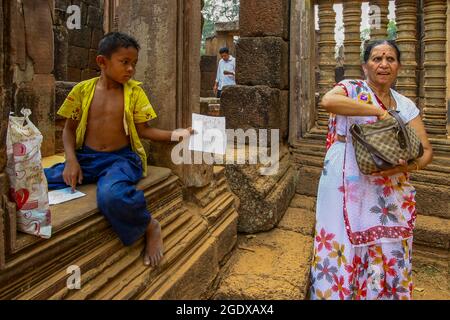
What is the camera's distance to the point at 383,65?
2.34m

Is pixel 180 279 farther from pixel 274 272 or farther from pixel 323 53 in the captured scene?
pixel 323 53

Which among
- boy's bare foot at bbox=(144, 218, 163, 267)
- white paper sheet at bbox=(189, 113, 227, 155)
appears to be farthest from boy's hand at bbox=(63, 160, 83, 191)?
white paper sheet at bbox=(189, 113, 227, 155)

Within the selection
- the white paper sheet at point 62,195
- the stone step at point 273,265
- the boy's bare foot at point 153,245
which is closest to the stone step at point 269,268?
the stone step at point 273,265

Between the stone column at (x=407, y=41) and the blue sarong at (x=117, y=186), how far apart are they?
305cm

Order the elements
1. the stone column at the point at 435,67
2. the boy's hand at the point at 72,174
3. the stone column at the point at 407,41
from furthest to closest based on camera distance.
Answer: the stone column at the point at 407,41, the stone column at the point at 435,67, the boy's hand at the point at 72,174

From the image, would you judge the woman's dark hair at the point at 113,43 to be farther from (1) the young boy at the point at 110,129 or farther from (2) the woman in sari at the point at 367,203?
(2) the woman in sari at the point at 367,203

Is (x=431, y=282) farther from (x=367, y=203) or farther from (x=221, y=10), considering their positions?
(x=221, y=10)

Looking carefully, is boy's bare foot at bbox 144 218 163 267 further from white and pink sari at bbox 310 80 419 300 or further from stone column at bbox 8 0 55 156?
stone column at bbox 8 0 55 156

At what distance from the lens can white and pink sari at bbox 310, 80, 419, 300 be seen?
2.35m

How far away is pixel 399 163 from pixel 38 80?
307 centimetres

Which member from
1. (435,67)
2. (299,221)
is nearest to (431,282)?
(299,221)

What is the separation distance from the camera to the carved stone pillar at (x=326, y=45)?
437 cm

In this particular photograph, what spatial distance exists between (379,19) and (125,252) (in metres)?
3.53

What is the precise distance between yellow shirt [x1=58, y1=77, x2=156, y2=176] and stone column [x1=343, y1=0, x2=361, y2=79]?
2713 millimetres
